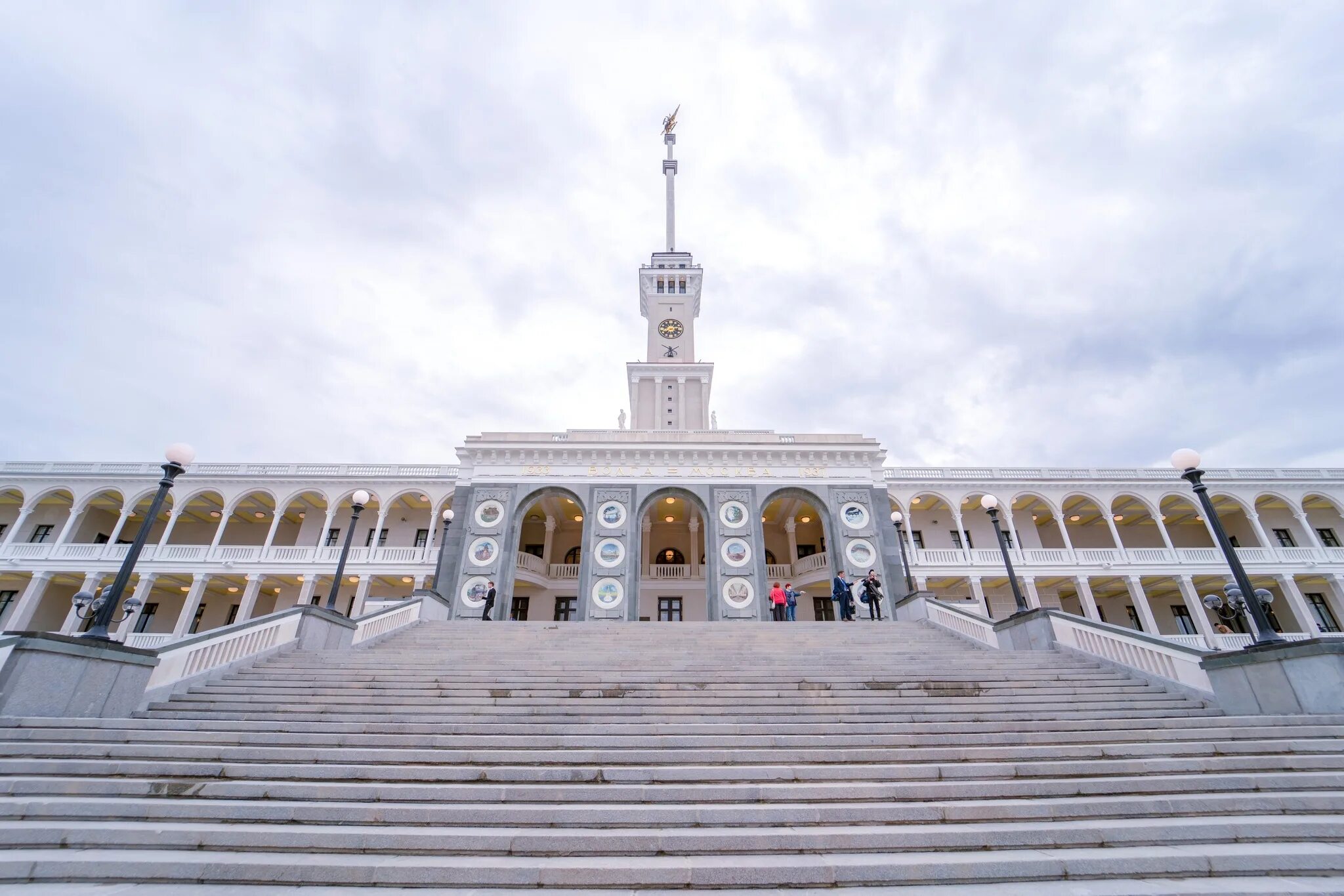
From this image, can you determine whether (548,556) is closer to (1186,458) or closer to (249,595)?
(249,595)

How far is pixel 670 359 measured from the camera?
3741 centimetres

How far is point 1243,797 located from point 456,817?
7.16 meters

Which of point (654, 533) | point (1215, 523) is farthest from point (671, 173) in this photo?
point (1215, 523)

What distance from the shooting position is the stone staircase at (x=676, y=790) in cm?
400

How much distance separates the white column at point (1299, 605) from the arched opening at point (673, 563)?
26499mm

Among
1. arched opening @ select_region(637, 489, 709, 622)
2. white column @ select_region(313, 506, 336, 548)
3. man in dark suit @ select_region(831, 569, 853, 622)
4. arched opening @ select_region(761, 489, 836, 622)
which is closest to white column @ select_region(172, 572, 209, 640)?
white column @ select_region(313, 506, 336, 548)

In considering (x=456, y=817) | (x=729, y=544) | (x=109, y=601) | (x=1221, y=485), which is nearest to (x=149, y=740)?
(x=109, y=601)

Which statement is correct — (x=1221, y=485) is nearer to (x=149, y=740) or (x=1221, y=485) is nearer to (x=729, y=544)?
(x=729, y=544)

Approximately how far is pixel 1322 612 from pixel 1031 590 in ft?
47.4

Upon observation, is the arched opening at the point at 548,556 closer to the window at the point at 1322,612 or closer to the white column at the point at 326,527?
the white column at the point at 326,527

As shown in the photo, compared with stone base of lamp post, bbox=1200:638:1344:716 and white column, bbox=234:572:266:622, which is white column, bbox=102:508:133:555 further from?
stone base of lamp post, bbox=1200:638:1344:716

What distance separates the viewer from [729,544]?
23141mm

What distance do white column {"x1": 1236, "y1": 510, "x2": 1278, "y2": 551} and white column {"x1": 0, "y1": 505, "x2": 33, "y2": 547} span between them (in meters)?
58.7

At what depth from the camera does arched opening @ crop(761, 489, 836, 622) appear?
24.5 meters
